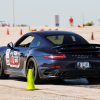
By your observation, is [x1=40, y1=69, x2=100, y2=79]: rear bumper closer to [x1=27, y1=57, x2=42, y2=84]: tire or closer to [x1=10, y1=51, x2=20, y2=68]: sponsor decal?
[x1=27, y1=57, x2=42, y2=84]: tire

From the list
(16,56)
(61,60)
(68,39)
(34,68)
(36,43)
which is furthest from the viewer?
(16,56)

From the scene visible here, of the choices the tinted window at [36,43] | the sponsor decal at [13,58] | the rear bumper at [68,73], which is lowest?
the rear bumper at [68,73]

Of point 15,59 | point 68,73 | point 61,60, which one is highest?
point 61,60

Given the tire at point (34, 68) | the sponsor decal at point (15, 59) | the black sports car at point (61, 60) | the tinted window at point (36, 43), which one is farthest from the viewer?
the sponsor decal at point (15, 59)

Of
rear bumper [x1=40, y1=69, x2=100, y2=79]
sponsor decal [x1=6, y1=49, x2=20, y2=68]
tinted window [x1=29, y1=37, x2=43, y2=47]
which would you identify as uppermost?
tinted window [x1=29, y1=37, x2=43, y2=47]

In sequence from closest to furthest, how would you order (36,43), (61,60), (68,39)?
1. (61,60)
2. (36,43)
3. (68,39)

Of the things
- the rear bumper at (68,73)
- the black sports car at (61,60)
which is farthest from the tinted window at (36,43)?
the rear bumper at (68,73)

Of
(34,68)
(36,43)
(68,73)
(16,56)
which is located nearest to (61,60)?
(68,73)

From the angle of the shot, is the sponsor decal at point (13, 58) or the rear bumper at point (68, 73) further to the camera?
the sponsor decal at point (13, 58)

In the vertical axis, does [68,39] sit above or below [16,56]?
above

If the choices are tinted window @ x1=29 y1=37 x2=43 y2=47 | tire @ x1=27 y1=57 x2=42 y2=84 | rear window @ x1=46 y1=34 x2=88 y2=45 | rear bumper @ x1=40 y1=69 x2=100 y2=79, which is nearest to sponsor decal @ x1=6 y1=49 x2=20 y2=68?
tinted window @ x1=29 y1=37 x2=43 y2=47

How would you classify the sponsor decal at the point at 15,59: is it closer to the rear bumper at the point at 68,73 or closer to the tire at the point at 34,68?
the tire at the point at 34,68

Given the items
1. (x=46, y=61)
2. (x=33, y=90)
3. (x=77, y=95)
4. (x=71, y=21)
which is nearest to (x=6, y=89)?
(x=33, y=90)

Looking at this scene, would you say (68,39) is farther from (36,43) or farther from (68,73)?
(68,73)
